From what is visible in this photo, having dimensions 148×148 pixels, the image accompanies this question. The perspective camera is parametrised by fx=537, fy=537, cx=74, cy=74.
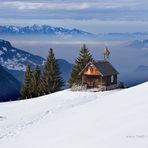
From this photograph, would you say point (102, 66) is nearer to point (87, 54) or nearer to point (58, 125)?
point (87, 54)

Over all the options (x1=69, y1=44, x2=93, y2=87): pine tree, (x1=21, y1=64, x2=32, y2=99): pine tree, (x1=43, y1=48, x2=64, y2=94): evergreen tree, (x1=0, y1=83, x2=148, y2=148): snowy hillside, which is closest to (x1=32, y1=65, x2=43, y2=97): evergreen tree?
(x1=21, y1=64, x2=32, y2=99): pine tree

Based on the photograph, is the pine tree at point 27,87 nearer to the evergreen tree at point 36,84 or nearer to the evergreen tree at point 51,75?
the evergreen tree at point 36,84

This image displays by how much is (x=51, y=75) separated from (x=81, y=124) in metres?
56.6

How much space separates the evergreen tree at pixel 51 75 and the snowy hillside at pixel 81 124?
110 feet

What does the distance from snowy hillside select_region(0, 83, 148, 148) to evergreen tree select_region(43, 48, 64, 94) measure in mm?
33624

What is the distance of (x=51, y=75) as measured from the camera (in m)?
99.9

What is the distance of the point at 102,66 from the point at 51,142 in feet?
156

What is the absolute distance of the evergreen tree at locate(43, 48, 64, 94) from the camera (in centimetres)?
9900

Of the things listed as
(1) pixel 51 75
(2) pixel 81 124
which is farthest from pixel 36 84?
(2) pixel 81 124

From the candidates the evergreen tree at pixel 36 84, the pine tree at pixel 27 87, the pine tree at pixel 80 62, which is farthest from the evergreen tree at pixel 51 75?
the pine tree at pixel 80 62

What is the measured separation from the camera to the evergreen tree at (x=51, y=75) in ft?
325

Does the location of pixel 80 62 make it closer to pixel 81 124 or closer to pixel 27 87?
pixel 27 87

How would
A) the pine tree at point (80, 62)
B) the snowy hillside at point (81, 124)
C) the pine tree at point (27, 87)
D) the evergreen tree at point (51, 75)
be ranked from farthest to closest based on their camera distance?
the evergreen tree at point (51, 75), the pine tree at point (80, 62), the pine tree at point (27, 87), the snowy hillside at point (81, 124)

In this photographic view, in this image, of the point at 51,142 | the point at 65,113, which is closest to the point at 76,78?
the point at 65,113
